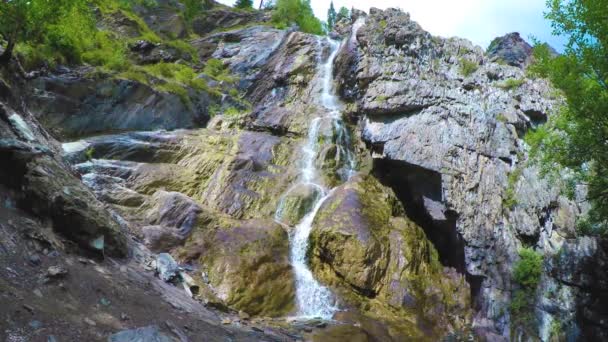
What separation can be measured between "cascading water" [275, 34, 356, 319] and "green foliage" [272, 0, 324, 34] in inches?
684

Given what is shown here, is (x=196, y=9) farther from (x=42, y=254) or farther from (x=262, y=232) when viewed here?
(x=42, y=254)

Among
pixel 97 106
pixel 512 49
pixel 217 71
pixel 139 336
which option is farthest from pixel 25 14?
pixel 512 49

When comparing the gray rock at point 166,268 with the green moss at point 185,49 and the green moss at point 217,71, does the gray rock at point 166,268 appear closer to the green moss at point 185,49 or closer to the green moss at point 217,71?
the green moss at point 217,71

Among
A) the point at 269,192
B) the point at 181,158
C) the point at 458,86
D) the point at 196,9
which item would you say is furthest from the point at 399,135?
the point at 196,9

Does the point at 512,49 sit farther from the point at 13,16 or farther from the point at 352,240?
the point at 13,16

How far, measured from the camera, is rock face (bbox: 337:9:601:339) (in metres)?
18.0

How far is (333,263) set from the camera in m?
17.0

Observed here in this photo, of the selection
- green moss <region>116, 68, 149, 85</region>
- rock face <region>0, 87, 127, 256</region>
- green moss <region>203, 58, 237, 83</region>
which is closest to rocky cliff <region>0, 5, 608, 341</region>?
rock face <region>0, 87, 127, 256</region>

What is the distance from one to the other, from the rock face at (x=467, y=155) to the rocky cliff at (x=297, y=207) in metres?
0.09

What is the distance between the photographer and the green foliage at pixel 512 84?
2406cm

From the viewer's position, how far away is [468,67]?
2647cm

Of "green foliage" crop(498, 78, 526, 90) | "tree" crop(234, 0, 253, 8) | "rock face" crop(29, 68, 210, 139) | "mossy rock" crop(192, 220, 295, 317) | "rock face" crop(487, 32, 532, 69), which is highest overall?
"tree" crop(234, 0, 253, 8)

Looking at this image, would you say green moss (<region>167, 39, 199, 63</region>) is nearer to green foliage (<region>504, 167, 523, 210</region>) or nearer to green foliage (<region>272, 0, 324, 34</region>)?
green foliage (<region>272, 0, 324, 34</region>)

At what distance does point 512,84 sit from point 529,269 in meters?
12.3
